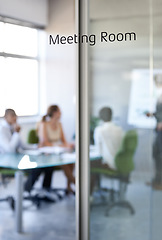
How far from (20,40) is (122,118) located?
3.54 feet

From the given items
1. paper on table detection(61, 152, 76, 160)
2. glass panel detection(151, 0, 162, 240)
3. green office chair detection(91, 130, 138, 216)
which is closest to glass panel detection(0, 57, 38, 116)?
paper on table detection(61, 152, 76, 160)

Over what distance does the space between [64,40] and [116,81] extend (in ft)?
1.75

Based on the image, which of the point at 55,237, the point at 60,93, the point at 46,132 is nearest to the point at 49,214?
the point at 55,237

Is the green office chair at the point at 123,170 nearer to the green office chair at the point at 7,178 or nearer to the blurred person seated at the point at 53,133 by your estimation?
the blurred person seated at the point at 53,133

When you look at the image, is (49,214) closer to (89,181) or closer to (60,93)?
(89,181)

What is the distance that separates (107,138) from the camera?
3.75 m

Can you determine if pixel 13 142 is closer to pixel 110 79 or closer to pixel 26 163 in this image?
pixel 26 163

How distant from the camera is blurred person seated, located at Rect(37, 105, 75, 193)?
Result: 149 inches

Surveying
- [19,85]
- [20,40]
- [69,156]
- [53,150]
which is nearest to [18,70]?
[19,85]

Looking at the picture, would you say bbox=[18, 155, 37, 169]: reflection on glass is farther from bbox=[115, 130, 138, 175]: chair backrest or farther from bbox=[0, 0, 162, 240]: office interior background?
bbox=[115, 130, 138, 175]: chair backrest

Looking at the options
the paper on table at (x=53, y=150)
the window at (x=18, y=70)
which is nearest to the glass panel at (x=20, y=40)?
the window at (x=18, y=70)

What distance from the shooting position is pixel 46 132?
3.81 meters

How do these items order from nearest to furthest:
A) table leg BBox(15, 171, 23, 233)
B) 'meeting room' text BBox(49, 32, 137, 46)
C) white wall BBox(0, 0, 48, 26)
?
1. 'meeting room' text BBox(49, 32, 137, 46)
2. white wall BBox(0, 0, 48, 26)
3. table leg BBox(15, 171, 23, 233)

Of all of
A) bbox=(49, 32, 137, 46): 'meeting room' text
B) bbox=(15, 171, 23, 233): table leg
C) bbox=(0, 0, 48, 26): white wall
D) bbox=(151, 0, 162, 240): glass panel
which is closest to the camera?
bbox=(151, 0, 162, 240): glass panel
